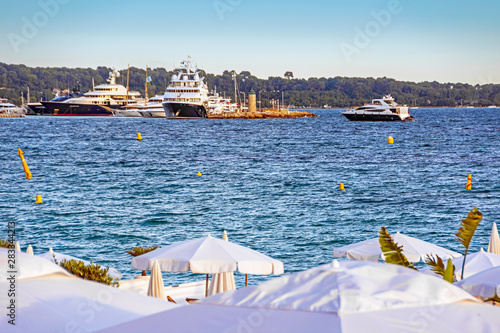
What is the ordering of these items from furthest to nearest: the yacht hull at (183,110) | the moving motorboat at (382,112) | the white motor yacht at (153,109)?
the white motor yacht at (153,109) < the yacht hull at (183,110) < the moving motorboat at (382,112)

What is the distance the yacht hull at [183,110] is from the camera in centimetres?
12412

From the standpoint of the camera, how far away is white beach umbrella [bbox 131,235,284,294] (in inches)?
374

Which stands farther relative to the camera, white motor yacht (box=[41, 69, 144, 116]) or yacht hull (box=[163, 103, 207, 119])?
white motor yacht (box=[41, 69, 144, 116])

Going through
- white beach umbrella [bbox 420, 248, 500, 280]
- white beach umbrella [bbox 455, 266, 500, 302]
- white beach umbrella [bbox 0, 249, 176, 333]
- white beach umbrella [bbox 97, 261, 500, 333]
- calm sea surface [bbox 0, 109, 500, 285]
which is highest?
white beach umbrella [bbox 97, 261, 500, 333]

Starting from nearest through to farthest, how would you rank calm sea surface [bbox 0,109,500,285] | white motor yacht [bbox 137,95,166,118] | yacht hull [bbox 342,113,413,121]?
calm sea surface [bbox 0,109,500,285] < yacht hull [bbox 342,113,413,121] < white motor yacht [bbox 137,95,166,118]

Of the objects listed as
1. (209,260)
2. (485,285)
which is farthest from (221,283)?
(485,285)

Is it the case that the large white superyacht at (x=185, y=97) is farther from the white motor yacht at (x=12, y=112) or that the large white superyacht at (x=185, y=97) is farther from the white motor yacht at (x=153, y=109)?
the white motor yacht at (x=12, y=112)

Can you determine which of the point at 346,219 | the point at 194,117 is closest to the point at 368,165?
the point at 346,219

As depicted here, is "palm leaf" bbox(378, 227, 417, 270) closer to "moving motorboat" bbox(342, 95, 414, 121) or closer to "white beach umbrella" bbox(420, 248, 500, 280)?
"white beach umbrella" bbox(420, 248, 500, 280)

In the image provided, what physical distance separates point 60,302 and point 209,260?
4.88 meters

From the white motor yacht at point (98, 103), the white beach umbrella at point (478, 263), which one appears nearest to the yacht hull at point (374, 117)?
the white motor yacht at point (98, 103)

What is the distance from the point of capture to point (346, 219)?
22.5 metres

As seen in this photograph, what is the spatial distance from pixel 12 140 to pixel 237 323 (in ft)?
236

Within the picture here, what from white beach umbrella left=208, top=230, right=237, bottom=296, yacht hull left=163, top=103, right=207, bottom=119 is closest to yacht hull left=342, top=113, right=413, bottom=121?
yacht hull left=163, top=103, right=207, bottom=119
